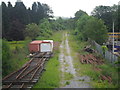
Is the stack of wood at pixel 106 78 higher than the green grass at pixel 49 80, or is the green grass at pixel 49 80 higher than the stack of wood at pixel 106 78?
the stack of wood at pixel 106 78

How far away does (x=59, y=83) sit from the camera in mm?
12195

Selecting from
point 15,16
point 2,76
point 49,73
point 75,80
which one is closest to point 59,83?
point 75,80

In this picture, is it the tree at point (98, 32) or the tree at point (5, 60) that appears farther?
the tree at point (98, 32)

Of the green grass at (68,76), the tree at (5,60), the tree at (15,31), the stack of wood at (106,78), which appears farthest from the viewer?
the tree at (15,31)

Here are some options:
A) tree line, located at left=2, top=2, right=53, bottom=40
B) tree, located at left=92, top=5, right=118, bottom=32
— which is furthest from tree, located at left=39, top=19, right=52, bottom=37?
tree, located at left=92, top=5, right=118, bottom=32

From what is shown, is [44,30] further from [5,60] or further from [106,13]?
[5,60]

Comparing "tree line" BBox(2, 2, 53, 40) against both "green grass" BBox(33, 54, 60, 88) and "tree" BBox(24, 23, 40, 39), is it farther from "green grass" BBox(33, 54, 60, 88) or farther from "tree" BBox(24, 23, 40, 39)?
"green grass" BBox(33, 54, 60, 88)

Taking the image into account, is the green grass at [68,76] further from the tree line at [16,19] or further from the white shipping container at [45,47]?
the tree line at [16,19]

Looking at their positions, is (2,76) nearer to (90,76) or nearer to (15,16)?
(90,76)

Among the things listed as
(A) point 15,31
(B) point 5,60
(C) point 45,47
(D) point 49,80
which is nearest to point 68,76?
(D) point 49,80

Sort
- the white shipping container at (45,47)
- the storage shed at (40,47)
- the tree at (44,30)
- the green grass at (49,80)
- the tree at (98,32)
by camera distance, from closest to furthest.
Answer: the green grass at (49,80) → the storage shed at (40,47) → the white shipping container at (45,47) → the tree at (98,32) → the tree at (44,30)

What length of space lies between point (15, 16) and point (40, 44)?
27038 mm

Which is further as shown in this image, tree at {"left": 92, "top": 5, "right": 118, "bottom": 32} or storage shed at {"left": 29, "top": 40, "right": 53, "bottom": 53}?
tree at {"left": 92, "top": 5, "right": 118, "bottom": 32}

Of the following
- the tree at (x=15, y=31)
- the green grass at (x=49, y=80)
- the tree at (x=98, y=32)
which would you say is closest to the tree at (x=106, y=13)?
the tree at (x=98, y=32)
